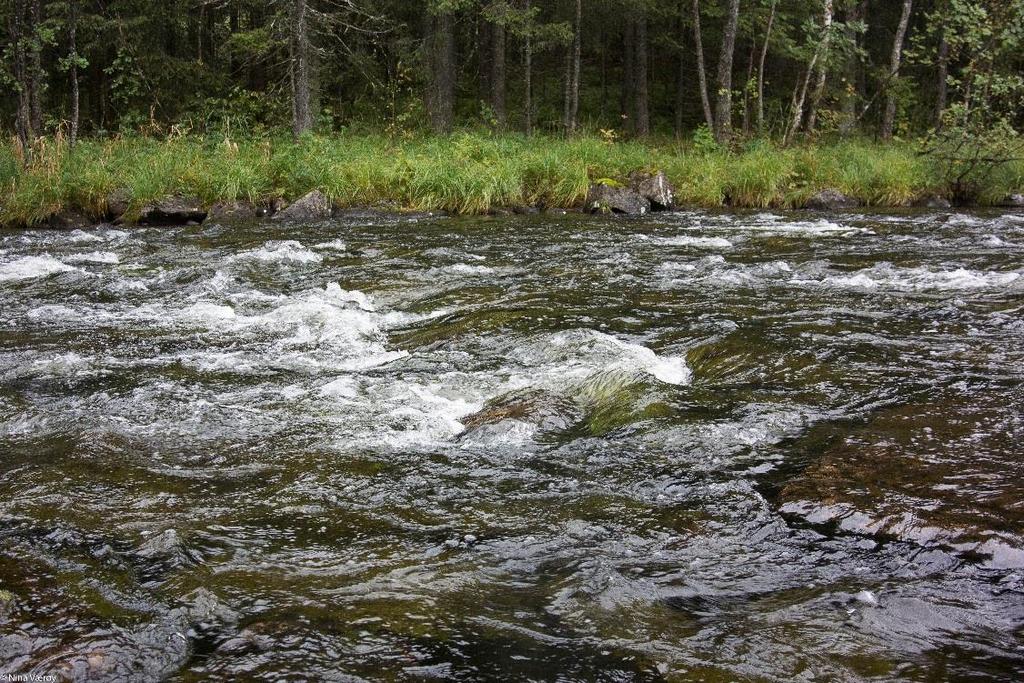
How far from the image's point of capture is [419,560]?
331cm

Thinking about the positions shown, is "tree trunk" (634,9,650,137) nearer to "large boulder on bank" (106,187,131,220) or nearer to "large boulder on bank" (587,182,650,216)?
"large boulder on bank" (587,182,650,216)

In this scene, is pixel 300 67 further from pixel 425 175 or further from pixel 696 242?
pixel 696 242

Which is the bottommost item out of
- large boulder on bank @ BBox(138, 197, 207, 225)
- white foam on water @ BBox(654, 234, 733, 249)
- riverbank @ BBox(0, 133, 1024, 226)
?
white foam on water @ BBox(654, 234, 733, 249)

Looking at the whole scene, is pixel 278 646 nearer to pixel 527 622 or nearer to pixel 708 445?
pixel 527 622

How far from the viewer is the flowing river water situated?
2.73 meters

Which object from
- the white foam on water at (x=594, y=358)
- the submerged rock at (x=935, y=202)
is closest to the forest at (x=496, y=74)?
the submerged rock at (x=935, y=202)

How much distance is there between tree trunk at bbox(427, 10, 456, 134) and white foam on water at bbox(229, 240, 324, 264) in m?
10.3

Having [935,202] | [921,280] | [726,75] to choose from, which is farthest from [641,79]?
[921,280]

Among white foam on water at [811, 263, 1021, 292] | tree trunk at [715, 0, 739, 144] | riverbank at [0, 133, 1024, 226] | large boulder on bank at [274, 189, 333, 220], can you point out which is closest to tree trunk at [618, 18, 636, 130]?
tree trunk at [715, 0, 739, 144]

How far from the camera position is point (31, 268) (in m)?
9.66

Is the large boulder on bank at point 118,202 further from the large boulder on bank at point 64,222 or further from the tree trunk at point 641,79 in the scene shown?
the tree trunk at point 641,79

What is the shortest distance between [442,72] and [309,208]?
8104 millimetres

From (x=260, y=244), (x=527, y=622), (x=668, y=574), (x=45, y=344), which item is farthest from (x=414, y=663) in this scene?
(x=260, y=244)

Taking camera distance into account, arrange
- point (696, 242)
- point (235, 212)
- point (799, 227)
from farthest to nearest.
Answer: point (235, 212), point (799, 227), point (696, 242)
